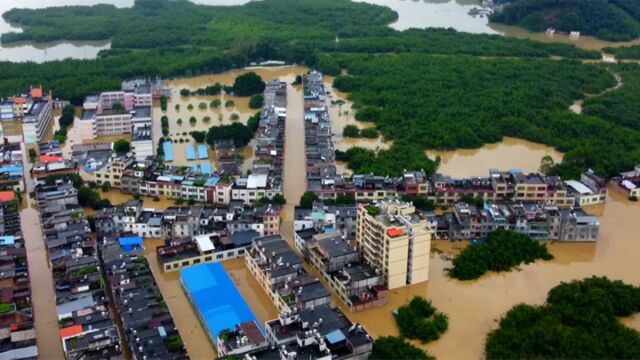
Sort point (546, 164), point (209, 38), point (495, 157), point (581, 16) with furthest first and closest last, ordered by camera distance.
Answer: point (581, 16)
point (209, 38)
point (495, 157)
point (546, 164)

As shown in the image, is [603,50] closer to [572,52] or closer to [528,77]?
[572,52]

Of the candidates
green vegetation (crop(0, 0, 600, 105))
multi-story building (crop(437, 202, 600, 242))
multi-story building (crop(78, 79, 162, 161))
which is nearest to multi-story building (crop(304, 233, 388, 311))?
multi-story building (crop(437, 202, 600, 242))

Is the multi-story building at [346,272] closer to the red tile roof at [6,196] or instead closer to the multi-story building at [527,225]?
the multi-story building at [527,225]

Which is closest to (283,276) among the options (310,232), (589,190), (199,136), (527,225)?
(310,232)

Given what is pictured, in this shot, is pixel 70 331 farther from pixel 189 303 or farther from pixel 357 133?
pixel 357 133

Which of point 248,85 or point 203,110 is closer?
point 203,110

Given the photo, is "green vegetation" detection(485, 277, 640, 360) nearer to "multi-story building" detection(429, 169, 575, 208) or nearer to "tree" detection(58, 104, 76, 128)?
"multi-story building" detection(429, 169, 575, 208)
